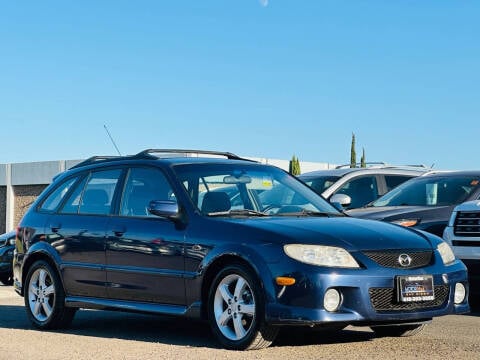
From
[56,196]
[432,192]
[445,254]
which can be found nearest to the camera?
[445,254]

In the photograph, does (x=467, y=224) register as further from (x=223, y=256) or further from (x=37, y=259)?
(x=37, y=259)

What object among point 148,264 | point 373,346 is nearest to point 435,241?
point 373,346

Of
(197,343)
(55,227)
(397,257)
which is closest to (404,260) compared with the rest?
(397,257)

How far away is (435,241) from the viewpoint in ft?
27.8

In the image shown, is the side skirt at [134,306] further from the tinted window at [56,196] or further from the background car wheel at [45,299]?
the tinted window at [56,196]

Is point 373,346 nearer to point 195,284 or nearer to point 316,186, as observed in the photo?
point 195,284

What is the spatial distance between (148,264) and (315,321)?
1949 millimetres

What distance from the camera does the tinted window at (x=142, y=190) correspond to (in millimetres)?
9203

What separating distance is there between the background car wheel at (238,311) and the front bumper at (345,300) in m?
0.18

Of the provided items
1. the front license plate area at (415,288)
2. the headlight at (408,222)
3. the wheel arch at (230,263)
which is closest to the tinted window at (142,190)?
the wheel arch at (230,263)

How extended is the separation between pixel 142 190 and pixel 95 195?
82cm

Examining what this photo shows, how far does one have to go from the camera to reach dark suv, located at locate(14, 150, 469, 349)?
25.2 feet

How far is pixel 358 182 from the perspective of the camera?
16.0 meters

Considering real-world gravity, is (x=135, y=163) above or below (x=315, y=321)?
above
